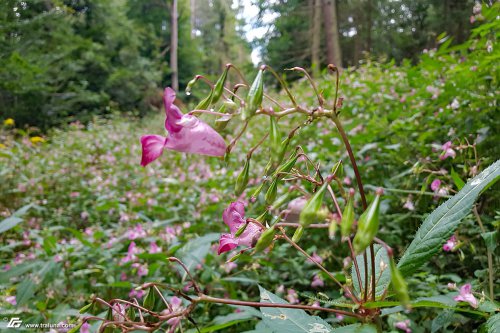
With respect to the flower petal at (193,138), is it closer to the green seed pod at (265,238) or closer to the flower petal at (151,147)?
the flower petal at (151,147)

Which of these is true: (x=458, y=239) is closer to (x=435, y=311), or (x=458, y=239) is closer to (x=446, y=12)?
(x=435, y=311)

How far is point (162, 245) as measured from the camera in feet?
7.05

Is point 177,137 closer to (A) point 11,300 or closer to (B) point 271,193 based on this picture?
(B) point 271,193

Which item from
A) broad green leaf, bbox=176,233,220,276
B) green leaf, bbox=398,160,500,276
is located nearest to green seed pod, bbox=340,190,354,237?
green leaf, bbox=398,160,500,276

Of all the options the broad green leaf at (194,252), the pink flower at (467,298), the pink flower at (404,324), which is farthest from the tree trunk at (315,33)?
the pink flower at (467,298)

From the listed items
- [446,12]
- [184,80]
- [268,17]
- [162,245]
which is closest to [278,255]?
[162,245]

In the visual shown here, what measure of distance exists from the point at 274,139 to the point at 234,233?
0.21 m

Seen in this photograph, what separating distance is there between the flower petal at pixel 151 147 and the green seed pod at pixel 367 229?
13.9 inches

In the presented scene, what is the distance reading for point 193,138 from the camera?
2.07 feet

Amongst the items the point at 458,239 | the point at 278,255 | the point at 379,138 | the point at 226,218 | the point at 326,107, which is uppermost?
the point at 326,107

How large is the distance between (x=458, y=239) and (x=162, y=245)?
153 cm

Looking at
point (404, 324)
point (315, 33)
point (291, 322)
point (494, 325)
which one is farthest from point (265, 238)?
point (315, 33)

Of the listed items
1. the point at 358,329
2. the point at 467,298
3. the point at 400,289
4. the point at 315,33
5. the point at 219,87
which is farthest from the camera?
the point at 315,33

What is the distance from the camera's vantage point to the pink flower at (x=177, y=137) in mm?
623
